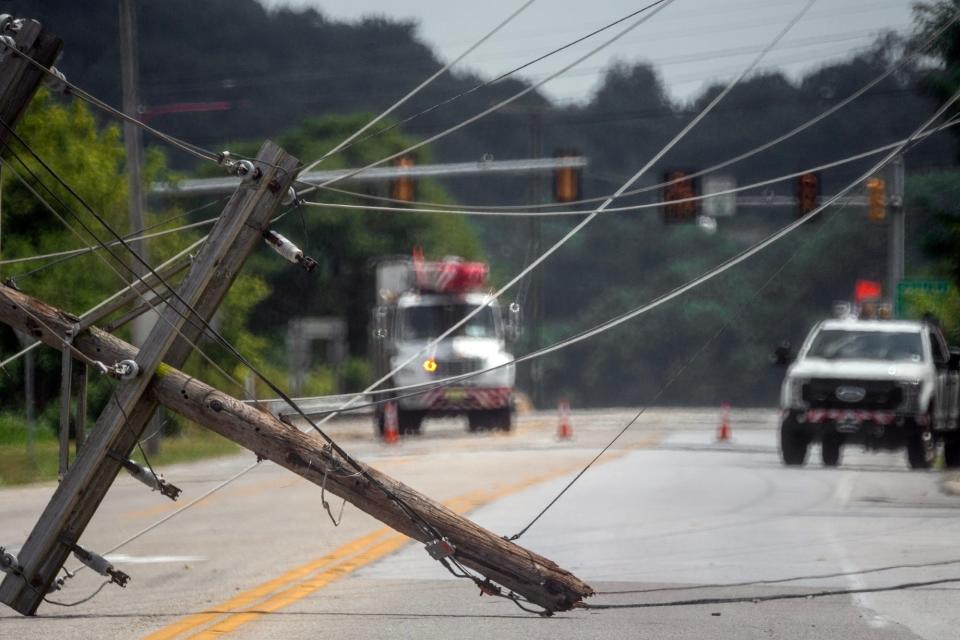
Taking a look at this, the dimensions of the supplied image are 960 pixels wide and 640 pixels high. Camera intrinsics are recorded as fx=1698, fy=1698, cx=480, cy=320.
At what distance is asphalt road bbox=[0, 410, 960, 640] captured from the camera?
9.71m

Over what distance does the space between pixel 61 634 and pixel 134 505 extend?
953 cm

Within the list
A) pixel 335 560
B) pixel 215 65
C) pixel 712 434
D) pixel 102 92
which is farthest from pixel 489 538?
pixel 215 65

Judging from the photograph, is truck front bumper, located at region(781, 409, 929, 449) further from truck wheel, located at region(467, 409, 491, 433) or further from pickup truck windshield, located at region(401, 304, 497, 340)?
truck wheel, located at region(467, 409, 491, 433)

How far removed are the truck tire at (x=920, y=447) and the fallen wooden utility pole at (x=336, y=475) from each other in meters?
16.7

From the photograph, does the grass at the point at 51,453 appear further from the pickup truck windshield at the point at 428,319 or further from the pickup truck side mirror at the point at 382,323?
the pickup truck windshield at the point at 428,319

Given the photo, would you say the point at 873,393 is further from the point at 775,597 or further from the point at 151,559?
the point at 775,597

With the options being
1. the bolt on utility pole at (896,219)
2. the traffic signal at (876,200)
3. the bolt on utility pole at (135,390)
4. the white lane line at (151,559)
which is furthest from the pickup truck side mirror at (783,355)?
the bolt on utility pole at (135,390)

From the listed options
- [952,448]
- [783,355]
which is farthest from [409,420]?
[952,448]

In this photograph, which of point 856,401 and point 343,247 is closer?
point 856,401

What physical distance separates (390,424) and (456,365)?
199cm

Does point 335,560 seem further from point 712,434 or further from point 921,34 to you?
point 712,434

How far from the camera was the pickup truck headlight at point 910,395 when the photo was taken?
24.7m

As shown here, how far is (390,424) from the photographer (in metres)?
36.0

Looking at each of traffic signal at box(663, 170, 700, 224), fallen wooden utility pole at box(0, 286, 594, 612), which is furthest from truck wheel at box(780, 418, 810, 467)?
fallen wooden utility pole at box(0, 286, 594, 612)
